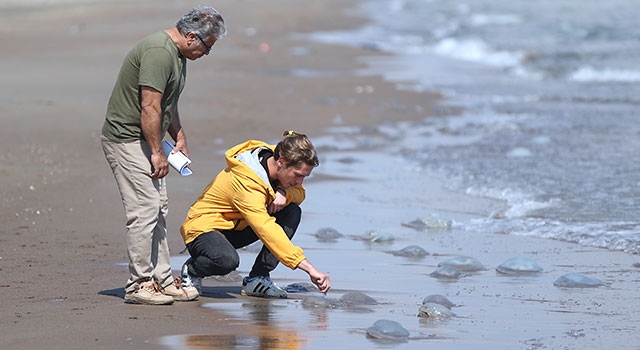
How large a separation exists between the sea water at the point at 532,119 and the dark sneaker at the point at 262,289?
2367 millimetres

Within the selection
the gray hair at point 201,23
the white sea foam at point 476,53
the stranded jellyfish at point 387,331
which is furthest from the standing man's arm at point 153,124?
the white sea foam at point 476,53

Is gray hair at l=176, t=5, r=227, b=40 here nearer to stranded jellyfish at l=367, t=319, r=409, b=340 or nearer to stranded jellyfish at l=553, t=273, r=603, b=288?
stranded jellyfish at l=367, t=319, r=409, b=340

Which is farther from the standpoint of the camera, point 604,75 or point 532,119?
point 604,75

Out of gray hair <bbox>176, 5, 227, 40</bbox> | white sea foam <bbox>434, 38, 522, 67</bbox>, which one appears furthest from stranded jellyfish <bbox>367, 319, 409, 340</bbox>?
white sea foam <bbox>434, 38, 522, 67</bbox>

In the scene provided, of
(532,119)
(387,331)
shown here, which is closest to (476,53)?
(532,119)

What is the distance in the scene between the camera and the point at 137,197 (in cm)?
534

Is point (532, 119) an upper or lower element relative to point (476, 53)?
lower

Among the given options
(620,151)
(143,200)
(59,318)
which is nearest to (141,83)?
(143,200)

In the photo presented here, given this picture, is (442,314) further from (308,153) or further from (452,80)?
(452,80)

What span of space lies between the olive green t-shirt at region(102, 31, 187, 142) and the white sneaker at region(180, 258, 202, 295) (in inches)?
30.0

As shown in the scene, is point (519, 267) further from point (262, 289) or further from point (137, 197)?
point (137, 197)

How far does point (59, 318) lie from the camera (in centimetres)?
500

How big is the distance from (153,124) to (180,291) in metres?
0.89

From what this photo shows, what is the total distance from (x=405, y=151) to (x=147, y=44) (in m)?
6.12
